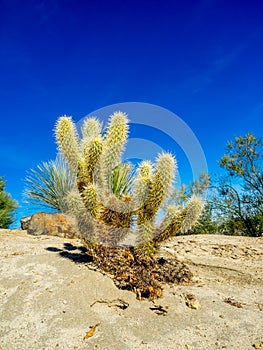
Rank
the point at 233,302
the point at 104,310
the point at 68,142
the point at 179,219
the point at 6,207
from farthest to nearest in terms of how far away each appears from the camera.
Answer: the point at 6,207 < the point at 68,142 < the point at 179,219 < the point at 233,302 < the point at 104,310

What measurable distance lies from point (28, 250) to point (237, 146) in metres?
8.60

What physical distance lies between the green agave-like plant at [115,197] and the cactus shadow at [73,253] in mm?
484

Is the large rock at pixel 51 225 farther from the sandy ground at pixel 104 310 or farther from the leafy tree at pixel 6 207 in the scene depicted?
the leafy tree at pixel 6 207

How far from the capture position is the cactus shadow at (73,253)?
12.2 feet

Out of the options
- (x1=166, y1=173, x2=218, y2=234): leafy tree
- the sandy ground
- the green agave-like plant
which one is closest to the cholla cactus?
the green agave-like plant

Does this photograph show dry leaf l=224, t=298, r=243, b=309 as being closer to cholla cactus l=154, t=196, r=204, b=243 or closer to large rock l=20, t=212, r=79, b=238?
cholla cactus l=154, t=196, r=204, b=243

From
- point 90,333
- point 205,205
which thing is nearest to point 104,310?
point 90,333

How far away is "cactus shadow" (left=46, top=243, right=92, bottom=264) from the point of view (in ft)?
12.2

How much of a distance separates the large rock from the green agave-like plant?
7.48ft

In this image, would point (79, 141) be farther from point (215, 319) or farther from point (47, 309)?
point (215, 319)

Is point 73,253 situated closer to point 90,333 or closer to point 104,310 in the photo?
point 104,310

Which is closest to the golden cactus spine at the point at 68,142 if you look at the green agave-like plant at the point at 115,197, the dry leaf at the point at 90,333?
the green agave-like plant at the point at 115,197

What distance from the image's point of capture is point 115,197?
346 cm

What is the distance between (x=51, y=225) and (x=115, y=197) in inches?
105
